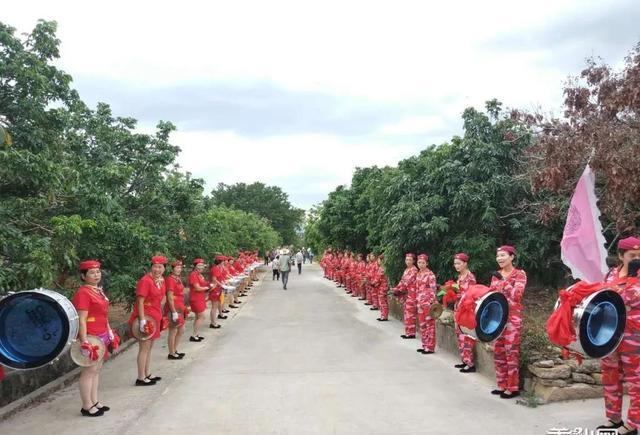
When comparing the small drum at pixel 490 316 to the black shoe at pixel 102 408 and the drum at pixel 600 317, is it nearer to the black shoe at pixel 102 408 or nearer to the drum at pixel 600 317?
the drum at pixel 600 317

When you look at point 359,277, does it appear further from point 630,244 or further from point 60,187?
point 630,244

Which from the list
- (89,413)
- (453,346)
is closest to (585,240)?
(453,346)

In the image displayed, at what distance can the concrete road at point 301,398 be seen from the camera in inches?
222

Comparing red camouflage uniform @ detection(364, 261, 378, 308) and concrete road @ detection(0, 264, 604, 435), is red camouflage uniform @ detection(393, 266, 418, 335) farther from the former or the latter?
red camouflage uniform @ detection(364, 261, 378, 308)

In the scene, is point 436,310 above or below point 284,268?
above

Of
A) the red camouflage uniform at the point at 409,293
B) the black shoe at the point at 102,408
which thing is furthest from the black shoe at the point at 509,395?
the black shoe at the point at 102,408

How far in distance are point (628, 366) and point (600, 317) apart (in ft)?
1.67

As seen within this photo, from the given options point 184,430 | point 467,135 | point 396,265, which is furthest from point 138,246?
point 467,135

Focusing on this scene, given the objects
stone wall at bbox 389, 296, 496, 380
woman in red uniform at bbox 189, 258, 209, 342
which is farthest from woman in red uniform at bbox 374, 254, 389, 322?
woman in red uniform at bbox 189, 258, 209, 342

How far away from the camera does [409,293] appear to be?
1084cm

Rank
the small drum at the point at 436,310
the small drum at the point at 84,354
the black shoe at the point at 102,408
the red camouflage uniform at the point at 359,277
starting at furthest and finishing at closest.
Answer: the red camouflage uniform at the point at 359,277 → the small drum at the point at 436,310 → the black shoe at the point at 102,408 → the small drum at the point at 84,354

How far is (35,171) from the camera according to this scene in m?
5.43

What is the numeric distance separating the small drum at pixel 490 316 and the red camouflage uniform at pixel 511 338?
0.15 metres

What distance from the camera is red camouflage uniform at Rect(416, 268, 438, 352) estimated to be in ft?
31.7
